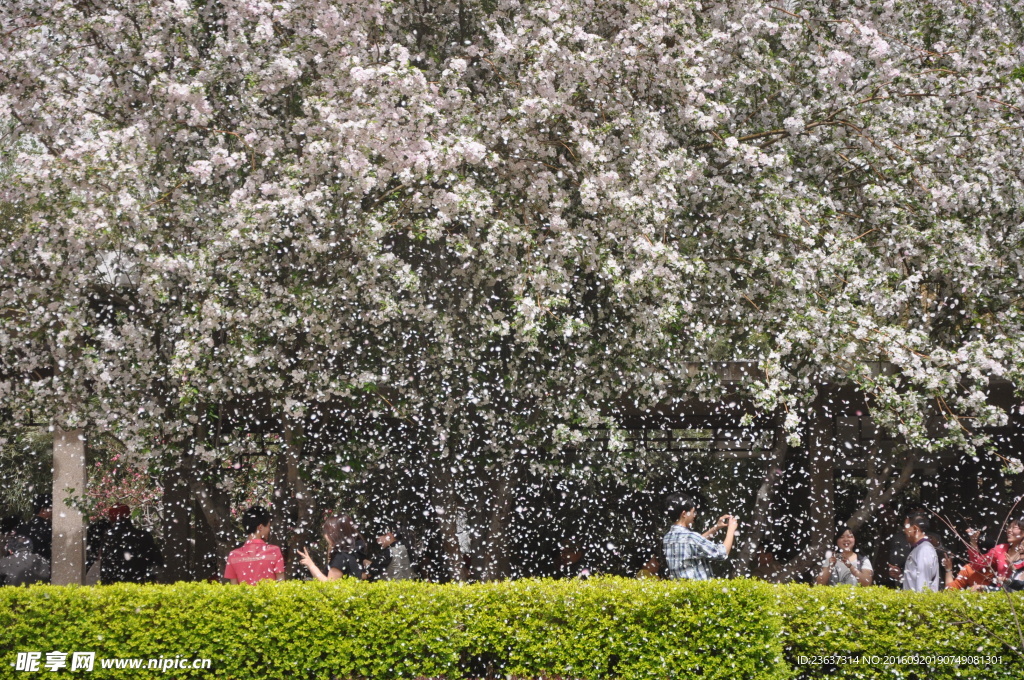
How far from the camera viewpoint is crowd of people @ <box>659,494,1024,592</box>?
22.0ft

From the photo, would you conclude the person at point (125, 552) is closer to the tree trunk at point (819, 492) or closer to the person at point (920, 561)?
the tree trunk at point (819, 492)

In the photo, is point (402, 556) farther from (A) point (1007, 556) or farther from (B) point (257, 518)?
(A) point (1007, 556)

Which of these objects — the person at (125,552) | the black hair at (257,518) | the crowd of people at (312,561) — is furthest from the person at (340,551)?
the person at (125,552)

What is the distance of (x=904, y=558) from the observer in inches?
339

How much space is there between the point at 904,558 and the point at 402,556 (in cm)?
491

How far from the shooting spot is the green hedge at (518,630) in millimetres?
5926

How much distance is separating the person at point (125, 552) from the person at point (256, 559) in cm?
314

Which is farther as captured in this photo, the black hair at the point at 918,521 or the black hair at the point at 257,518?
the black hair at the point at 918,521

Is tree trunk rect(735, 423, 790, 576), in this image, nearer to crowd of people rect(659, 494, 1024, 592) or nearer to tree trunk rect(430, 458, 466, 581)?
crowd of people rect(659, 494, 1024, 592)

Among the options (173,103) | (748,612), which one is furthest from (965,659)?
(173,103)

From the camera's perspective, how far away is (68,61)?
26.7 ft

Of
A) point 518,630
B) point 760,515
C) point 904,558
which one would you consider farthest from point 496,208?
point 904,558

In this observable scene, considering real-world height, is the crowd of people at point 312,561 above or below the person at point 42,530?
below

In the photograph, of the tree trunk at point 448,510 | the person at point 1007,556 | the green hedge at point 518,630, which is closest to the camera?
the green hedge at point 518,630
